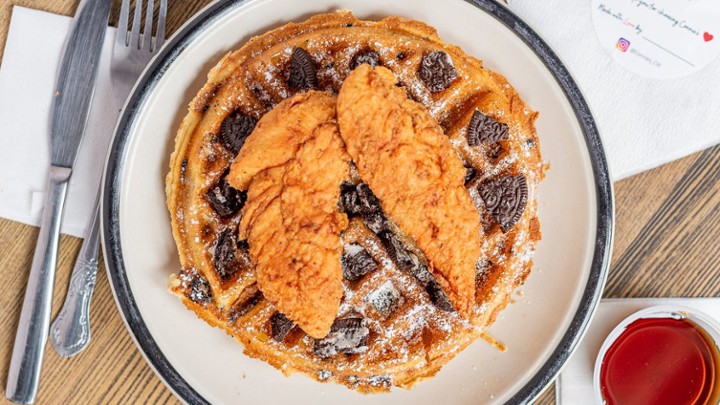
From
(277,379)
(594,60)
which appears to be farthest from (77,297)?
(594,60)

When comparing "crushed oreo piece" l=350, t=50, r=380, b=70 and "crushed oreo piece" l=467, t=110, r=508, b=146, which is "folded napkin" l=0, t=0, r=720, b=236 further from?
"crushed oreo piece" l=350, t=50, r=380, b=70

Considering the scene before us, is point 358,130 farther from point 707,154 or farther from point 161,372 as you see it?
point 707,154

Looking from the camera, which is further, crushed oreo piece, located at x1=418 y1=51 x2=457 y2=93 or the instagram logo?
the instagram logo

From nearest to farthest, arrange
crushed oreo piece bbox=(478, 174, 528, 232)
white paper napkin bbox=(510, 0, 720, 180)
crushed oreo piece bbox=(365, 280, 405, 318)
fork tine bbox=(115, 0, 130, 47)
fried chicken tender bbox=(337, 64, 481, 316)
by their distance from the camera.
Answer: fried chicken tender bbox=(337, 64, 481, 316), crushed oreo piece bbox=(478, 174, 528, 232), crushed oreo piece bbox=(365, 280, 405, 318), fork tine bbox=(115, 0, 130, 47), white paper napkin bbox=(510, 0, 720, 180)

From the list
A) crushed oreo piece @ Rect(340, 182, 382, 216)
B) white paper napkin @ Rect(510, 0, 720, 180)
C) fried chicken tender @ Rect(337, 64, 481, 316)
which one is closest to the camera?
fried chicken tender @ Rect(337, 64, 481, 316)

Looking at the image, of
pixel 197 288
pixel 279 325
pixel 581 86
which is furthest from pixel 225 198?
pixel 581 86

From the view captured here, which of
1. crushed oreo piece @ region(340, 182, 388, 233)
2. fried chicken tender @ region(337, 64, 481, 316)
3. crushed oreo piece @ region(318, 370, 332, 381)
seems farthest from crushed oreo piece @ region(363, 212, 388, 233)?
crushed oreo piece @ region(318, 370, 332, 381)

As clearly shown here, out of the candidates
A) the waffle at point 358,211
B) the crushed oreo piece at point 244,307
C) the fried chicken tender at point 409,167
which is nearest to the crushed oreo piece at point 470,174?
the waffle at point 358,211
